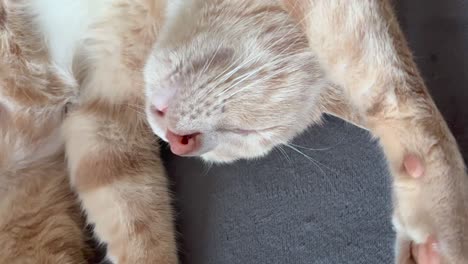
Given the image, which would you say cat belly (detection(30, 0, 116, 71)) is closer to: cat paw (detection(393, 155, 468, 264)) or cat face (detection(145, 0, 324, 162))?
cat face (detection(145, 0, 324, 162))

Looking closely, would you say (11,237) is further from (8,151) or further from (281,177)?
(281,177)

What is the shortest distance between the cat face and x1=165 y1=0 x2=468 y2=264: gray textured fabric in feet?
0.58

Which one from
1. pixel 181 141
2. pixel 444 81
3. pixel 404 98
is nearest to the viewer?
pixel 404 98

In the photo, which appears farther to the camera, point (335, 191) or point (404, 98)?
point (335, 191)

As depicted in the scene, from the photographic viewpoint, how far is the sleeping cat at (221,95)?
996mm

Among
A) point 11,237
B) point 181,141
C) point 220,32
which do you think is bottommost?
point 11,237

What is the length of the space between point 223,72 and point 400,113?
30 cm

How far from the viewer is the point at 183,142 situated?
110 cm

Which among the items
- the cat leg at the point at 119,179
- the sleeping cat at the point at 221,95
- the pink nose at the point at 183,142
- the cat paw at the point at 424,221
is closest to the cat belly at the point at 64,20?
the sleeping cat at the point at 221,95

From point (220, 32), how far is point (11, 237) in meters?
0.61

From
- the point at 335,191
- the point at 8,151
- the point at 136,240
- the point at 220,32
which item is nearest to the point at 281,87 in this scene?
the point at 220,32

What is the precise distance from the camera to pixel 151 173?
1339 millimetres

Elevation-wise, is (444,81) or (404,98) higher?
(404,98)

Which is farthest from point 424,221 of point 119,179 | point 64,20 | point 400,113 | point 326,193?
point 64,20
